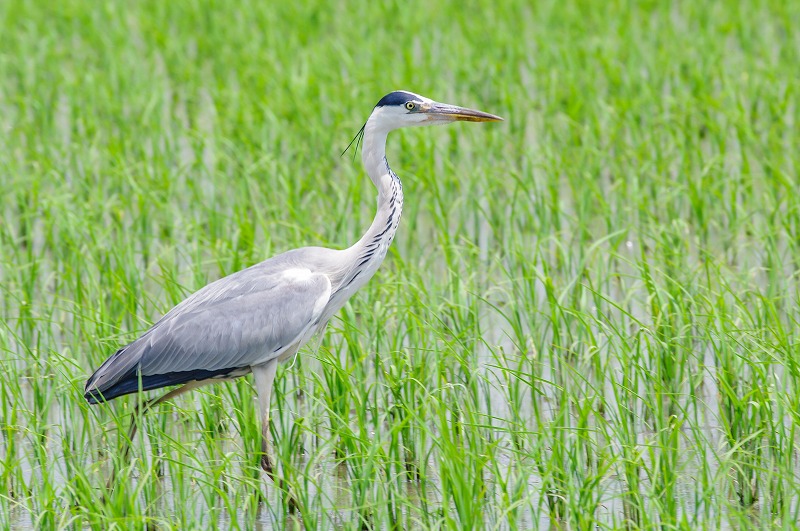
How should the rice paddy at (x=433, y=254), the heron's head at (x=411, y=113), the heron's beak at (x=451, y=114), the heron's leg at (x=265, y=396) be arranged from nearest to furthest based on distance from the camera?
the rice paddy at (x=433, y=254)
the heron's leg at (x=265, y=396)
the heron's head at (x=411, y=113)
the heron's beak at (x=451, y=114)

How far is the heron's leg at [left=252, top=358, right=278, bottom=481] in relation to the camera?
15.1 feet

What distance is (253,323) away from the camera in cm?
476

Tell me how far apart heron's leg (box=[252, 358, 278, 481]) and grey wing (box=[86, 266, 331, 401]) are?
67 mm

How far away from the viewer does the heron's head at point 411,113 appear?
512cm

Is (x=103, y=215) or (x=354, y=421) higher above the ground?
Result: (x=103, y=215)

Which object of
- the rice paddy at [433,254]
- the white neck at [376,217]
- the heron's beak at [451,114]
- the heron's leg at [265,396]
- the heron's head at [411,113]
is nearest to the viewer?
the rice paddy at [433,254]

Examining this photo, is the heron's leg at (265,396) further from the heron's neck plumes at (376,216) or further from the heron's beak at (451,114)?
the heron's beak at (451,114)

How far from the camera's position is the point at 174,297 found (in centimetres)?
550

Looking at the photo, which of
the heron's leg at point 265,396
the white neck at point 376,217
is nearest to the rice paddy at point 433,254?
the heron's leg at point 265,396

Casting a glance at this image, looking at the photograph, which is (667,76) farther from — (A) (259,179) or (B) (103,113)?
(B) (103,113)

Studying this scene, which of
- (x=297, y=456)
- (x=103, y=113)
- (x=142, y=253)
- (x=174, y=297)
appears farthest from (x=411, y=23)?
(x=297, y=456)

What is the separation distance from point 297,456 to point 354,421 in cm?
28

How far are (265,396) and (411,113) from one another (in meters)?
1.39

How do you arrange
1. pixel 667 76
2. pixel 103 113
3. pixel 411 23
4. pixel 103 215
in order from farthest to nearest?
pixel 411 23 < pixel 667 76 < pixel 103 113 < pixel 103 215
